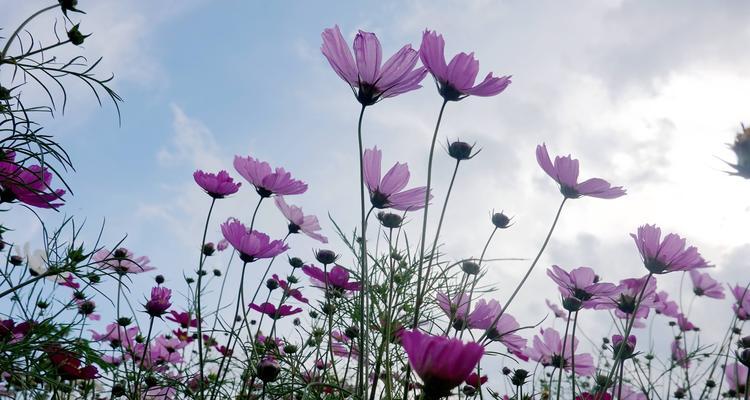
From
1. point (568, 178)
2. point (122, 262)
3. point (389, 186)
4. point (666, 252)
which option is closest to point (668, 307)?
point (666, 252)

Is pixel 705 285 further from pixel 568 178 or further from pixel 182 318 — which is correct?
pixel 182 318

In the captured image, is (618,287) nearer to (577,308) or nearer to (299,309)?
(577,308)

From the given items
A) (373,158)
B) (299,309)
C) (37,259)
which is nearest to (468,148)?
(373,158)

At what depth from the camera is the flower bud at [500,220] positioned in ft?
4.35

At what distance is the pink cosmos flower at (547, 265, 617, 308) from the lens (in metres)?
1.36

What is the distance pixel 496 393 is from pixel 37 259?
1.20 metres

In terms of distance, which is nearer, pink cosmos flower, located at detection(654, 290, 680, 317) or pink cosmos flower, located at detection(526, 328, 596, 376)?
pink cosmos flower, located at detection(526, 328, 596, 376)

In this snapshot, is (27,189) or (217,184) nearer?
(27,189)

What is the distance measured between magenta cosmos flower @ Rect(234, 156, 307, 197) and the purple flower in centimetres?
41

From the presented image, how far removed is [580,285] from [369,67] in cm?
74

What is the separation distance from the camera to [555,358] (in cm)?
167

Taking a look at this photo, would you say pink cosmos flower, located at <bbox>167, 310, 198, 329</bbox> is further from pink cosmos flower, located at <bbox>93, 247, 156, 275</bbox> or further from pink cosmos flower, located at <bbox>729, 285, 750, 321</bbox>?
pink cosmos flower, located at <bbox>729, 285, 750, 321</bbox>

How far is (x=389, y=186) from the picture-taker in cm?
117

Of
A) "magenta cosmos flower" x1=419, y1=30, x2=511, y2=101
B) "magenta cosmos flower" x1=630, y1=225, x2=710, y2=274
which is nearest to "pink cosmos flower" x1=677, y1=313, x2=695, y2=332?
"magenta cosmos flower" x1=630, y1=225, x2=710, y2=274
